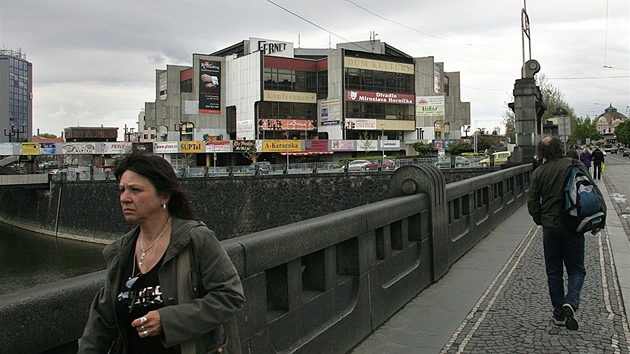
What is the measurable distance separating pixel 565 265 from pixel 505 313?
2.54 feet

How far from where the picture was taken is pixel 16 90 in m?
182

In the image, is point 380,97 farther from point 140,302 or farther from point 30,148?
point 140,302

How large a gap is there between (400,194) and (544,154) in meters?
1.95

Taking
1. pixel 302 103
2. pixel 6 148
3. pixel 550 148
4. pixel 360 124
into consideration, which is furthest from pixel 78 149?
pixel 550 148

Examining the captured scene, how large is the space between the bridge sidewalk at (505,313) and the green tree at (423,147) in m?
65.1

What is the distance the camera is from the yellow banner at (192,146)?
67.2m

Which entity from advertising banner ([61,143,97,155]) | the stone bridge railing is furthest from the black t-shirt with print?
advertising banner ([61,143,97,155])

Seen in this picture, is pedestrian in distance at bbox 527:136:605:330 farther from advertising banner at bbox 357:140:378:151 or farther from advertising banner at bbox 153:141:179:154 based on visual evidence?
advertising banner at bbox 153:141:179:154

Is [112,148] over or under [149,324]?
over

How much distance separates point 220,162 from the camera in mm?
70812

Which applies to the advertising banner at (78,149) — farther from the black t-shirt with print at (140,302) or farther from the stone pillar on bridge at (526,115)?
the black t-shirt with print at (140,302)

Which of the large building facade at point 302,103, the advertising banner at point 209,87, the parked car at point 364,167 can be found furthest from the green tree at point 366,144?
the parked car at point 364,167

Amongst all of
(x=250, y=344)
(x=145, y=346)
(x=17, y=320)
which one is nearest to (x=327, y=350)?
(x=250, y=344)

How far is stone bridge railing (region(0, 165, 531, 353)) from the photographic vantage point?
2.28 m
